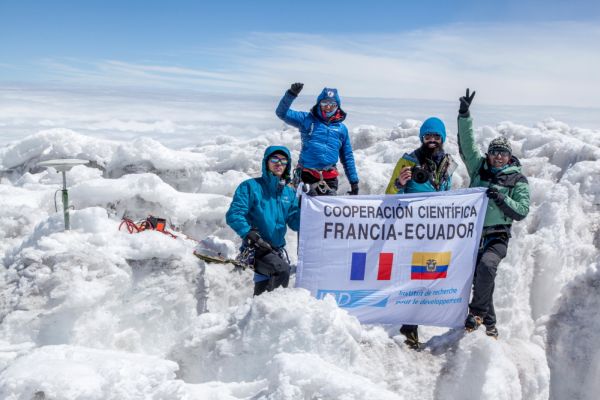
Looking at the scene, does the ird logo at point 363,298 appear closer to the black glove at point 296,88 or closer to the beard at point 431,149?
the beard at point 431,149

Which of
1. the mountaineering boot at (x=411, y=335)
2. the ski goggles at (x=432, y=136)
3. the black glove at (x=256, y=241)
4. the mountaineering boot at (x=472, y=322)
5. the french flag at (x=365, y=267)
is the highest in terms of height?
the ski goggles at (x=432, y=136)

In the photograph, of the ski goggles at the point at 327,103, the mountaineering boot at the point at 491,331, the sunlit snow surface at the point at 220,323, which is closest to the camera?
the sunlit snow surface at the point at 220,323

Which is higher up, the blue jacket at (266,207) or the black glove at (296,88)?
the black glove at (296,88)

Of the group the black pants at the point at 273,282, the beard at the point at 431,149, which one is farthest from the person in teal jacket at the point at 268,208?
the beard at the point at 431,149

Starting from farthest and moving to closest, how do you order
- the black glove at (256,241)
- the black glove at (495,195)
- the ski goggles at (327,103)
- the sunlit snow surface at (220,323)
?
the ski goggles at (327,103) → the black glove at (495,195) → the black glove at (256,241) → the sunlit snow surface at (220,323)

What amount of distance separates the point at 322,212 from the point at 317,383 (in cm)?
172

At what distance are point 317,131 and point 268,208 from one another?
1.38 m

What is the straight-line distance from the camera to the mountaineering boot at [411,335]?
417 cm

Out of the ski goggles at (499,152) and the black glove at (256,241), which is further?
the ski goggles at (499,152)

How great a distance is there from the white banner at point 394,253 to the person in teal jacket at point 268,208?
0.17 metres

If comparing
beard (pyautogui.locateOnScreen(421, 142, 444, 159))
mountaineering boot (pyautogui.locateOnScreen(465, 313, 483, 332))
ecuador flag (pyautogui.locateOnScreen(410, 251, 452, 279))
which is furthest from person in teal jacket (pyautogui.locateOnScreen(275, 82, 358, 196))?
mountaineering boot (pyautogui.locateOnScreen(465, 313, 483, 332))

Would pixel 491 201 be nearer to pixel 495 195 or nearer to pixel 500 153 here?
pixel 495 195

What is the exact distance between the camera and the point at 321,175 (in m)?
5.20

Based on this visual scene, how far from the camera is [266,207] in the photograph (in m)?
4.10
